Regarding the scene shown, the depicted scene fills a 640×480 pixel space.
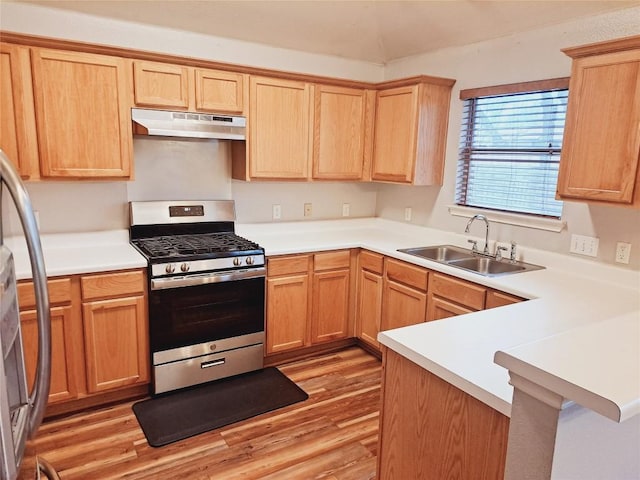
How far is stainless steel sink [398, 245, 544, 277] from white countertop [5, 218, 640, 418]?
0.30 feet

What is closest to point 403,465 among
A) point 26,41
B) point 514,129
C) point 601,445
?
point 601,445

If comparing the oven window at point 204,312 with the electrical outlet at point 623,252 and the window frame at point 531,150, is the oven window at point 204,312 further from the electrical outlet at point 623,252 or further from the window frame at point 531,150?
the electrical outlet at point 623,252

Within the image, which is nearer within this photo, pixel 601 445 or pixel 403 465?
pixel 601 445

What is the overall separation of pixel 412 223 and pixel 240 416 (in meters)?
2.11

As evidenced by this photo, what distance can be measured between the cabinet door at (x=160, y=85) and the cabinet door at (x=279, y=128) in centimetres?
48

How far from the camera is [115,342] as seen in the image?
2.69 m

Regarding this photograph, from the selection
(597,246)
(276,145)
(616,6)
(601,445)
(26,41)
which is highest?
(616,6)

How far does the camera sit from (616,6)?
250 centimetres

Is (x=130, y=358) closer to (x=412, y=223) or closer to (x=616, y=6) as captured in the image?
(x=412, y=223)

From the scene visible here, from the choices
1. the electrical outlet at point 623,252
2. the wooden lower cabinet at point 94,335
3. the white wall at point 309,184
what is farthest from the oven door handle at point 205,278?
the electrical outlet at point 623,252

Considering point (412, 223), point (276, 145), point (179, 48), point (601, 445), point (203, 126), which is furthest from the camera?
point (412, 223)

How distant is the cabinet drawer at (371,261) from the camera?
3363 millimetres

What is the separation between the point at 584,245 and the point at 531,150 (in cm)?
71

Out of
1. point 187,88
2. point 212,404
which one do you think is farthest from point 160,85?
point 212,404
